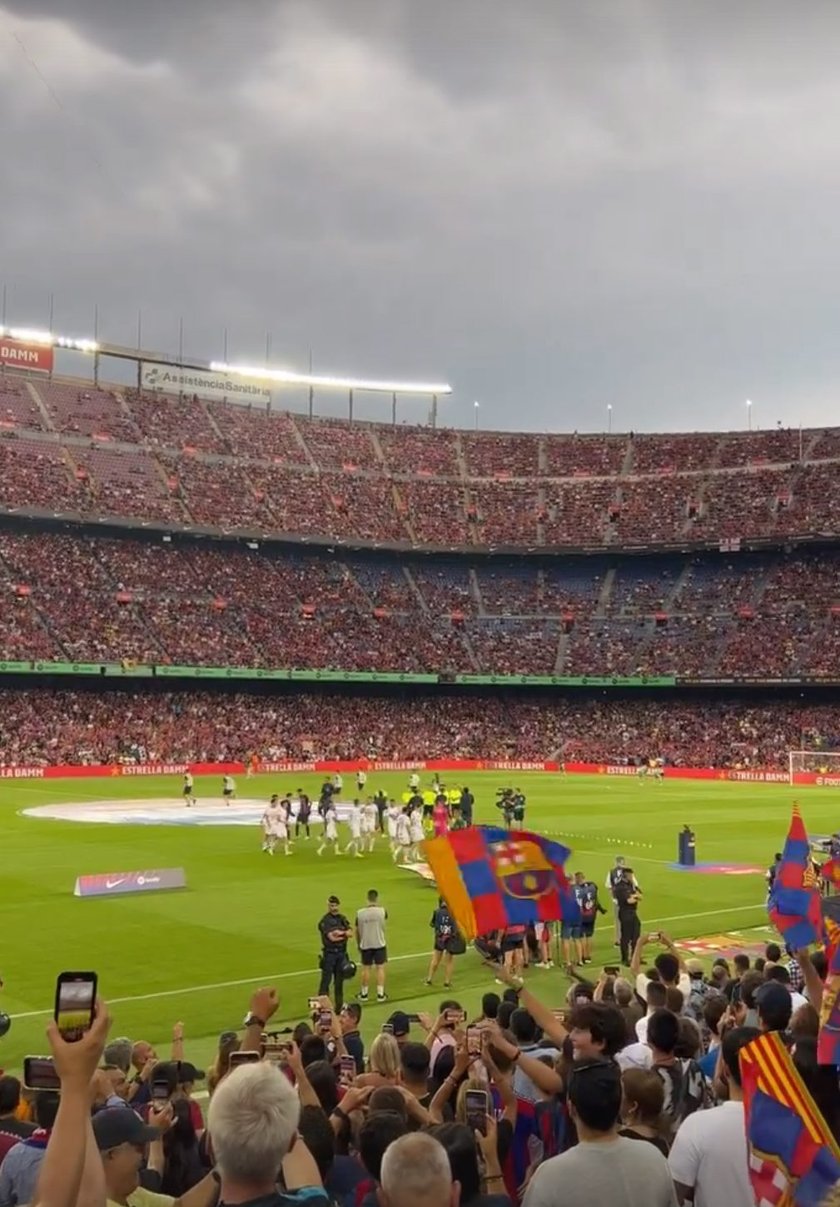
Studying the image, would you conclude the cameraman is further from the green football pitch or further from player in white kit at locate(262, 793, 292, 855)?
player in white kit at locate(262, 793, 292, 855)

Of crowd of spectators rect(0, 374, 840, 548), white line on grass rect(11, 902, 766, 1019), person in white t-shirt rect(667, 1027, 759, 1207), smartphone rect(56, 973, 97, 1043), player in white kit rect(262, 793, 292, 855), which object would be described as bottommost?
white line on grass rect(11, 902, 766, 1019)

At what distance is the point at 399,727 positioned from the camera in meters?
83.9

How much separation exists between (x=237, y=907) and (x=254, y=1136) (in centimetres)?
2363

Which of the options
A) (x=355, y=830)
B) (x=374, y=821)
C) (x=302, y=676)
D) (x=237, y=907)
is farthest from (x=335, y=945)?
(x=302, y=676)

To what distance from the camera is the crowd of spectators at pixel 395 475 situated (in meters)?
84.6

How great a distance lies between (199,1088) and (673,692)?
254 ft

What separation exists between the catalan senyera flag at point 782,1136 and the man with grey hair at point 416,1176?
1.60 metres

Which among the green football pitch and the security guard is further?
the green football pitch

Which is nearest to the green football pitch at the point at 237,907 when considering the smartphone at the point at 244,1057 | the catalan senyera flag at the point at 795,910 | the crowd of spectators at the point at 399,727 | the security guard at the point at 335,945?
the security guard at the point at 335,945

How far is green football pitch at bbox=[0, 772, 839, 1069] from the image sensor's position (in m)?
19.1

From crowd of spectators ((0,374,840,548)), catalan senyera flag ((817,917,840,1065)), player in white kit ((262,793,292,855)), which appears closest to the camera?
catalan senyera flag ((817,917,840,1065))

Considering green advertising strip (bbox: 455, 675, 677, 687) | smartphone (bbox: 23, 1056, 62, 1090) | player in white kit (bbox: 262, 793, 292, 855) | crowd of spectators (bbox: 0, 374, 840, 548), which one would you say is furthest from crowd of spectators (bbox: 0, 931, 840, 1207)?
green advertising strip (bbox: 455, 675, 677, 687)

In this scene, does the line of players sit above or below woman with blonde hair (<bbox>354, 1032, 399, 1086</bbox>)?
Answer: below

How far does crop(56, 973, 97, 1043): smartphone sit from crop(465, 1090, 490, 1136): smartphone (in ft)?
9.58
